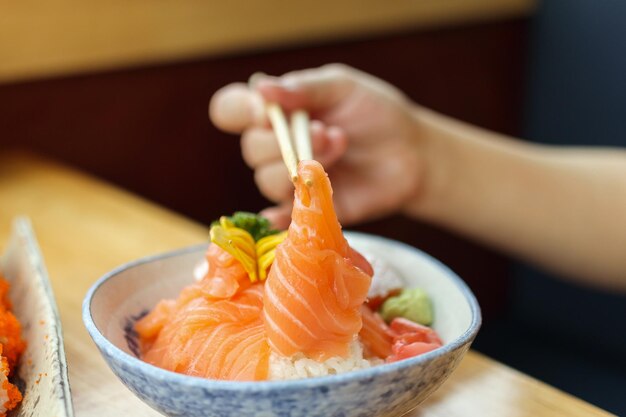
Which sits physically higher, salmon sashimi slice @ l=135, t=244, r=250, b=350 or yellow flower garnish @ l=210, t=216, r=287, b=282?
yellow flower garnish @ l=210, t=216, r=287, b=282

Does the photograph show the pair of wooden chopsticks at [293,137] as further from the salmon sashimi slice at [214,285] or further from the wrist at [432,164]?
the wrist at [432,164]

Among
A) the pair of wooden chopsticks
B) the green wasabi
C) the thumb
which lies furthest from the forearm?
the green wasabi

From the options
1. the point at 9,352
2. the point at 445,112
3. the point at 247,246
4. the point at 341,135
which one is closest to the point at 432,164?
the point at 341,135

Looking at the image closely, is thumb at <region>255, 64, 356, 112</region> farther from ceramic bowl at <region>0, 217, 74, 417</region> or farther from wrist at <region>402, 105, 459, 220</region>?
ceramic bowl at <region>0, 217, 74, 417</region>

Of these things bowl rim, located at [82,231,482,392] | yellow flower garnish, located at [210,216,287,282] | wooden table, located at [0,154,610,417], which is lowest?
wooden table, located at [0,154,610,417]

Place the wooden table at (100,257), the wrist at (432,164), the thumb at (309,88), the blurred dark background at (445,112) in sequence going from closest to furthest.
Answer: the wooden table at (100,257) → the thumb at (309,88) → the wrist at (432,164) → the blurred dark background at (445,112)

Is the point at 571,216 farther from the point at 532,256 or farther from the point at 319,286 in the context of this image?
the point at 319,286

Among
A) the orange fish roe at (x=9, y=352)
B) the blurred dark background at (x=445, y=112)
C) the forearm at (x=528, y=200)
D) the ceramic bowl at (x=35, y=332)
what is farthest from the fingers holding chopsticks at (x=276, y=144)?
the blurred dark background at (x=445, y=112)
